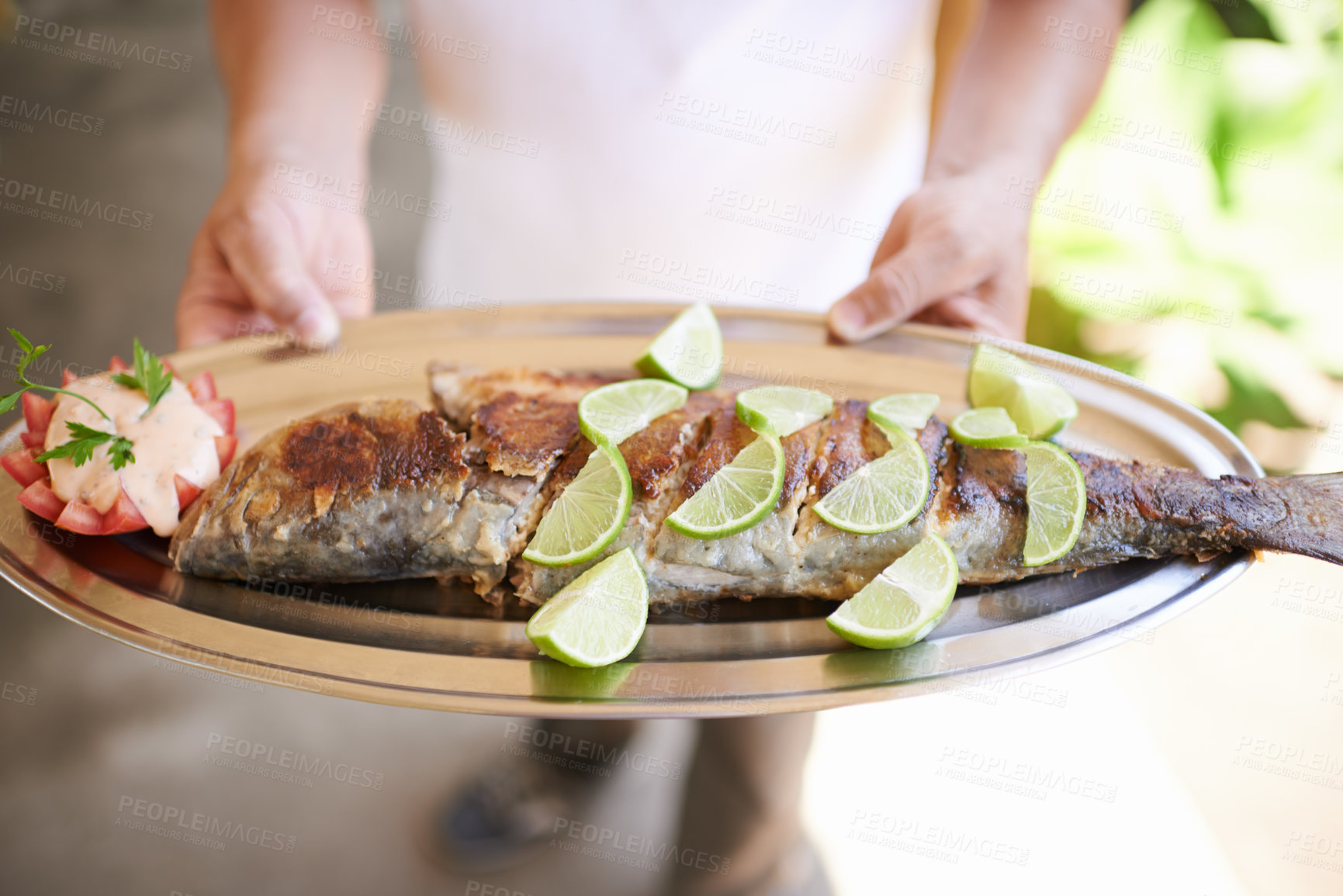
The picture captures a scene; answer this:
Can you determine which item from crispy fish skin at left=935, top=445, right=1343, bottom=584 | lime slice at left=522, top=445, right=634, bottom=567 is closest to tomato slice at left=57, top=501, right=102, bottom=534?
lime slice at left=522, top=445, right=634, bottom=567

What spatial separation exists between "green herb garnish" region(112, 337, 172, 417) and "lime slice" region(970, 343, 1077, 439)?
7.92 ft

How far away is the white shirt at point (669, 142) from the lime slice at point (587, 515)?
5.37ft

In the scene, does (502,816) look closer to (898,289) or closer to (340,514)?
(340,514)

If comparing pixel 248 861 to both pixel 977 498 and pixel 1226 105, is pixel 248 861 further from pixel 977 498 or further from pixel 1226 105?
pixel 1226 105

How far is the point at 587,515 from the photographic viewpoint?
2.23m

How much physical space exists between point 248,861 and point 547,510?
2.36 m

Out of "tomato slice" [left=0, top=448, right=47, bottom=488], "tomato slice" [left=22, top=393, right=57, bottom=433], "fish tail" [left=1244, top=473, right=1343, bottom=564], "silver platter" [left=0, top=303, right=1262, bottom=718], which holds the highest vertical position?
"tomato slice" [left=22, top=393, right=57, bottom=433]

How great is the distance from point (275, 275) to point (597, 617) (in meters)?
1.78

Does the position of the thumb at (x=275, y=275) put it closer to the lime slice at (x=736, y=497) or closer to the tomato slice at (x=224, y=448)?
the tomato slice at (x=224, y=448)

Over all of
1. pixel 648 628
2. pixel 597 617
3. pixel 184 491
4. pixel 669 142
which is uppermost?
pixel 669 142

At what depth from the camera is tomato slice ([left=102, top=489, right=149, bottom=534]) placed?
240 centimetres

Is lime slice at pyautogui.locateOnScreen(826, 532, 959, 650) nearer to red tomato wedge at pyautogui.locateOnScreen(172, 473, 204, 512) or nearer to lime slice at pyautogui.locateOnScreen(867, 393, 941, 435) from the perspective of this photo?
lime slice at pyautogui.locateOnScreen(867, 393, 941, 435)

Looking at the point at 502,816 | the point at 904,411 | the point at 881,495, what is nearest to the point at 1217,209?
the point at 904,411

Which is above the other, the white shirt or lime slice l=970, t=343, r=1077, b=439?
the white shirt
